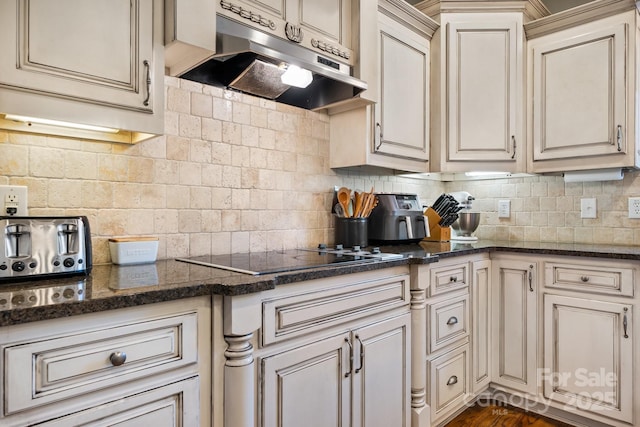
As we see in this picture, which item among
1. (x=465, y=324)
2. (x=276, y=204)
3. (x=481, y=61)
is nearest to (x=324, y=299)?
(x=276, y=204)

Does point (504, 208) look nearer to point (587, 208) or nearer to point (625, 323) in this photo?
point (587, 208)

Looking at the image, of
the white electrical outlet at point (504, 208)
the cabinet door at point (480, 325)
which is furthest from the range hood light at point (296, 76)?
the white electrical outlet at point (504, 208)

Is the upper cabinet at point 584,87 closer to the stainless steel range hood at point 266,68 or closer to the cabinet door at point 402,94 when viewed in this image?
the cabinet door at point 402,94

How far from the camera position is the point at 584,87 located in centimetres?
223

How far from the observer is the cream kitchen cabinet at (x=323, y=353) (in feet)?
3.57

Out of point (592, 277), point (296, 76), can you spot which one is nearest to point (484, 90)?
point (592, 277)

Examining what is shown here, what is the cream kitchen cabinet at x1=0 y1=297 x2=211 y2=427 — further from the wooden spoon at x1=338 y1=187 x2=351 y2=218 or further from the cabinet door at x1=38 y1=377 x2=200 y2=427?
the wooden spoon at x1=338 y1=187 x2=351 y2=218

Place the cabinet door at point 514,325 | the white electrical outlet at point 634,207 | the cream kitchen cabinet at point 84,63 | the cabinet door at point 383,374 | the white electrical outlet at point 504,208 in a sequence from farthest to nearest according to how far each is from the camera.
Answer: the white electrical outlet at point 504,208, the white electrical outlet at point 634,207, the cabinet door at point 514,325, the cabinet door at point 383,374, the cream kitchen cabinet at point 84,63

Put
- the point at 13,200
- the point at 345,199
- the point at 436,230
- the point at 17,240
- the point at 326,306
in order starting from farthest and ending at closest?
the point at 436,230
the point at 345,199
the point at 326,306
the point at 13,200
the point at 17,240

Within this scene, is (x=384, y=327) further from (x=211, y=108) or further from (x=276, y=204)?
(x=211, y=108)

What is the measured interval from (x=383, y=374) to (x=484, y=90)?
177cm

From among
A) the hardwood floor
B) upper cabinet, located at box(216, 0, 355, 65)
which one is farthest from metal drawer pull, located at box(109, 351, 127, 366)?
the hardwood floor

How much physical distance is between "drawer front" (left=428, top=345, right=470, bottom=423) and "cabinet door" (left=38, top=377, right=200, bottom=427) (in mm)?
1210

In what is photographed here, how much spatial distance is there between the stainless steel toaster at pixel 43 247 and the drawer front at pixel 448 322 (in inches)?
56.1
